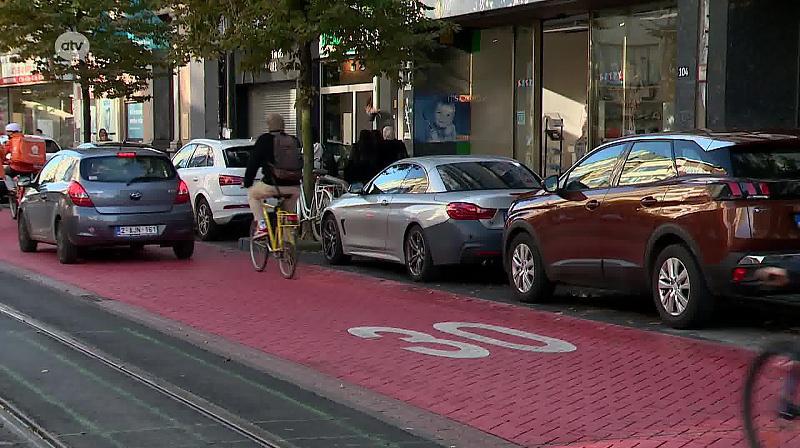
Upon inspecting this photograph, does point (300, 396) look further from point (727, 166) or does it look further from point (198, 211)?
point (198, 211)

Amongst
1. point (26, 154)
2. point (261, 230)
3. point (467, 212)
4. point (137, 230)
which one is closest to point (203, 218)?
point (137, 230)

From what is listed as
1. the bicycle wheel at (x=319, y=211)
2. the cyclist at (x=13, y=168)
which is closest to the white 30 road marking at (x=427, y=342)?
the bicycle wheel at (x=319, y=211)

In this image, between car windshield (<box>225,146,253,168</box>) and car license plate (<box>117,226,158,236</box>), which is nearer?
car license plate (<box>117,226,158,236</box>)

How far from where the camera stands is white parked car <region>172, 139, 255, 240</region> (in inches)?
750

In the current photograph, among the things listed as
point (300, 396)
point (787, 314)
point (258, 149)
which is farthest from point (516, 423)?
point (258, 149)

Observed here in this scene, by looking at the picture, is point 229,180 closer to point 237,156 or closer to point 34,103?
point 237,156

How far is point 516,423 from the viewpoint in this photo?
6.80 metres

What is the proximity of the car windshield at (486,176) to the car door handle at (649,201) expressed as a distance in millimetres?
3590

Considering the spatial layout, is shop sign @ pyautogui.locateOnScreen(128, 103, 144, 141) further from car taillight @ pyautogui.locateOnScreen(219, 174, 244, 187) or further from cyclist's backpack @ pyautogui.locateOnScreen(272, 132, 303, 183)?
cyclist's backpack @ pyautogui.locateOnScreen(272, 132, 303, 183)

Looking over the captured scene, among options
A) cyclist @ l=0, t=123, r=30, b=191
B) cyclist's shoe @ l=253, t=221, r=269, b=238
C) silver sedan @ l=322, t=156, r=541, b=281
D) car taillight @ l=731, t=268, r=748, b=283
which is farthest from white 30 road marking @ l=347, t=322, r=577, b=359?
cyclist @ l=0, t=123, r=30, b=191

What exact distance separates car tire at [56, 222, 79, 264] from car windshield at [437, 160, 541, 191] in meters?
5.17

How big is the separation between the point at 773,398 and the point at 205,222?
49.3ft

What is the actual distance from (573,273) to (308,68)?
775cm

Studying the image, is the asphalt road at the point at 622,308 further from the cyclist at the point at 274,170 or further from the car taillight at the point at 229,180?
the car taillight at the point at 229,180
